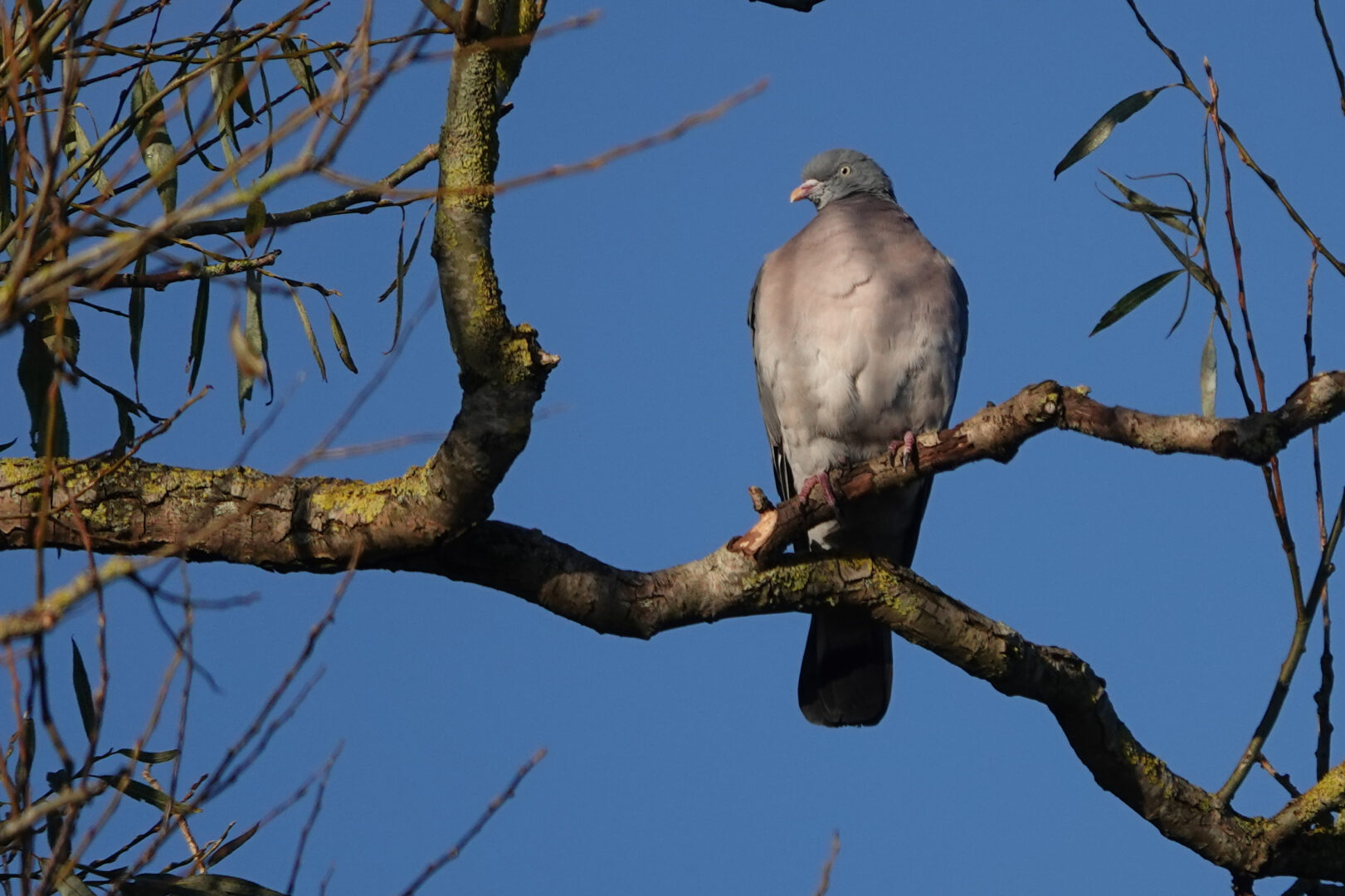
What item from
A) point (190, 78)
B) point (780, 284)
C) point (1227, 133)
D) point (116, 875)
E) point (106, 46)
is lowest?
point (116, 875)

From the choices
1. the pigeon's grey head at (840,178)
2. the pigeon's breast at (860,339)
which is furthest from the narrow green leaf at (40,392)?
the pigeon's grey head at (840,178)

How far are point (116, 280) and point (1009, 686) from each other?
199 cm

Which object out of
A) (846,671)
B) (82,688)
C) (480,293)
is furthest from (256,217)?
(846,671)

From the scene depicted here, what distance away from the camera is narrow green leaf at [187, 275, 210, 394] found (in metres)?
2.85

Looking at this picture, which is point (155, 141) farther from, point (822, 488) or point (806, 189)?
point (806, 189)

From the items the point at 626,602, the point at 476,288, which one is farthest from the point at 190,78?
the point at 626,602

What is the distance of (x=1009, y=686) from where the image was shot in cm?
289

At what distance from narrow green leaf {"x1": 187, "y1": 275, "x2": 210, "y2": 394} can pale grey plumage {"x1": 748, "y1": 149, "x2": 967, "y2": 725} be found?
5.10 ft

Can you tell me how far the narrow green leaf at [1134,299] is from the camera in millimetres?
2818

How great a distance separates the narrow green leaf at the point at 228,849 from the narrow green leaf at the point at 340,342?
1.16 meters

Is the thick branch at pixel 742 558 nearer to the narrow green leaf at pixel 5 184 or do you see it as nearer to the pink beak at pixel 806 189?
the narrow green leaf at pixel 5 184

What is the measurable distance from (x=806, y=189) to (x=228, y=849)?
3.04 metres

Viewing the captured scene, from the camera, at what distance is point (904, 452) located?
289 centimetres

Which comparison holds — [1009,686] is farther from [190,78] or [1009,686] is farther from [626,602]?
[190,78]
